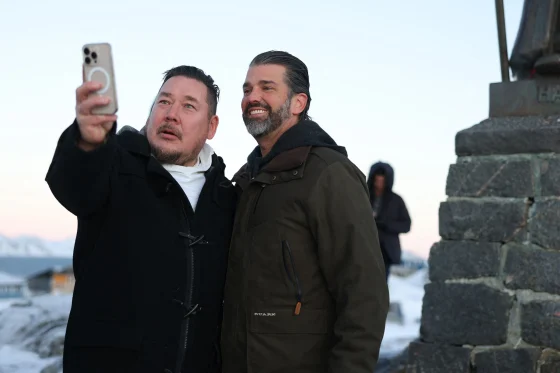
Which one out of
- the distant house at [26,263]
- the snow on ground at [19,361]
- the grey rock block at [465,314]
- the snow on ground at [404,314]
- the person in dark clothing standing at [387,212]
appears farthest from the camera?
the distant house at [26,263]

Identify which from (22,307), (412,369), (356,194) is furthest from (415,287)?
(356,194)

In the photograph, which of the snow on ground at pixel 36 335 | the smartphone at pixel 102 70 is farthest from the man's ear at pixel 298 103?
the snow on ground at pixel 36 335

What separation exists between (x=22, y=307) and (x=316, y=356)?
6010 mm

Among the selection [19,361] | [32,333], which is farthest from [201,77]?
[32,333]

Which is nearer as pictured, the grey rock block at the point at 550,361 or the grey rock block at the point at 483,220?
the grey rock block at the point at 550,361

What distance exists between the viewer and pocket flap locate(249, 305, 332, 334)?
2514 mm

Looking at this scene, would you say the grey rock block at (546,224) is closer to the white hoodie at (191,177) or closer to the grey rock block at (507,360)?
the grey rock block at (507,360)

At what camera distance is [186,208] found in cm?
271

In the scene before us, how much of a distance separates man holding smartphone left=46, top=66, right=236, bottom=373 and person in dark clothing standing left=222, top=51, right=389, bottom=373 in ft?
0.35

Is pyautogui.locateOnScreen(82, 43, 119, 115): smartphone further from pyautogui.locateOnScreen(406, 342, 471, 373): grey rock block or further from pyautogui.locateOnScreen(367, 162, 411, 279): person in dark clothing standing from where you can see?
pyautogui.locateOnScreen(367, 162, 411, 279): person in dark clothing standing

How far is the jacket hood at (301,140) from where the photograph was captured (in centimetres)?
278

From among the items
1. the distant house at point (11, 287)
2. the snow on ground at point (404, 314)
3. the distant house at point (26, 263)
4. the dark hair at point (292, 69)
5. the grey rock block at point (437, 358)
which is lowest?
the distant house at point (26, 263)

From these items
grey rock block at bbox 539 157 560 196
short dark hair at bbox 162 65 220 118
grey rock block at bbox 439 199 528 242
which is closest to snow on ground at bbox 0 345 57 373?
grey rock block at bbox 439 199 528 242

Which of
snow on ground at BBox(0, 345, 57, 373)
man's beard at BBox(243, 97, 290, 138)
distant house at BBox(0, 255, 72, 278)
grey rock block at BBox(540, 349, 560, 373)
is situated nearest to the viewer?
man's beard at BBox(243, 97, 290, 138)
